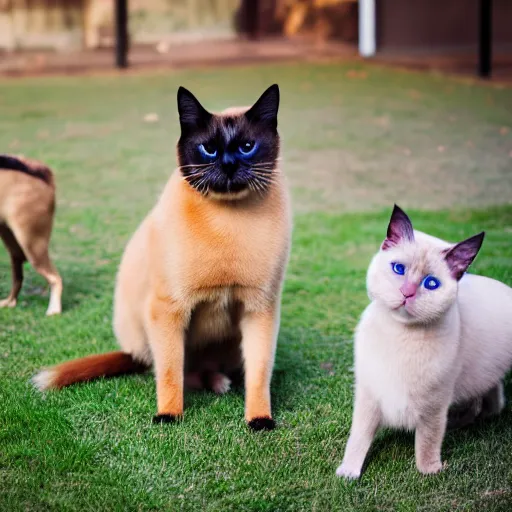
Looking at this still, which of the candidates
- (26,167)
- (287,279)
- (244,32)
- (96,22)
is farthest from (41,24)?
(287,279)

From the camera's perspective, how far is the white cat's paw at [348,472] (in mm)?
2996

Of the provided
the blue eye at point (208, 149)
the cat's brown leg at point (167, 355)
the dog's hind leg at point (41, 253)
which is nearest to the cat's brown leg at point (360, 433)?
the cat's brown leg at point (167, 355)

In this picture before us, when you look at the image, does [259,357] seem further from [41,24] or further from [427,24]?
[427,24]

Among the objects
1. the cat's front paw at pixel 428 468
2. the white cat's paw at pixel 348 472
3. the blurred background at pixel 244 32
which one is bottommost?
the white cat's paw at pixel 348 472

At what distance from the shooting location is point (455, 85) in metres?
11.7

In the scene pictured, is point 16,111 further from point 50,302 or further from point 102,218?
point 50,302

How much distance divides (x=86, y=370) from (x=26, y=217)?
1393mm

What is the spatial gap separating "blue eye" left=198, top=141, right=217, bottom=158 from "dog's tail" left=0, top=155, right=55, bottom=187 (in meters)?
2.04

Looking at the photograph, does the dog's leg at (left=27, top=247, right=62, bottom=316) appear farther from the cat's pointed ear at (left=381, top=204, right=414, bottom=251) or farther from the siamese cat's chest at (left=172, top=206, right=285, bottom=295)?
the cat's pointed ear at (left=381, top=204, right=414, bottom=251)

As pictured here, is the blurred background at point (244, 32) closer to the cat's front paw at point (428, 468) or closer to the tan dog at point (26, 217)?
the tan dog at point (26, 217)

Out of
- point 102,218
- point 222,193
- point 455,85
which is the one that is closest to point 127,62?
point 455,85

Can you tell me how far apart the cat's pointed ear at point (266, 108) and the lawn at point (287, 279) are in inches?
47.8

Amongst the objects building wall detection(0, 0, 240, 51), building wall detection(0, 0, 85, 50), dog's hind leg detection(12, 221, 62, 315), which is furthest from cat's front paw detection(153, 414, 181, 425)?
building wall detection(0, 0, 85, 50)

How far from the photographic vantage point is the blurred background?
44.9 ft
